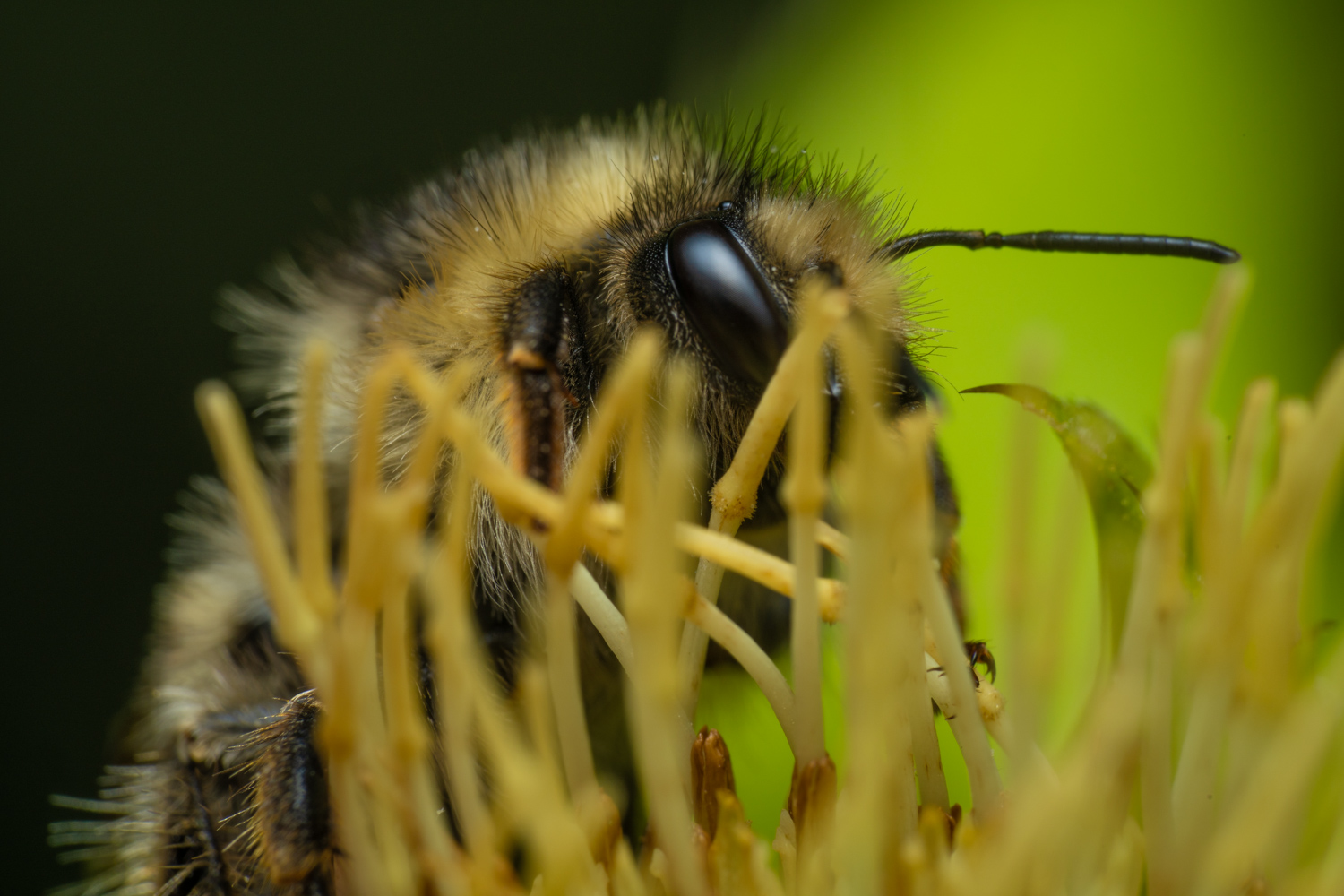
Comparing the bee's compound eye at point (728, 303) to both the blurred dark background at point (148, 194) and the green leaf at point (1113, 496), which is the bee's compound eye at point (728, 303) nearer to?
the green leaf at point (1113, 496)

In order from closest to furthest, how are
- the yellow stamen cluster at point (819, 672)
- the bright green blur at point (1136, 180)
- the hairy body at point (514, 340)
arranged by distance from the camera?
the yellow stamen cluster at point (819, 672)
the hairy body at point (514, 340)
the bright green blur at point (1136, 180)

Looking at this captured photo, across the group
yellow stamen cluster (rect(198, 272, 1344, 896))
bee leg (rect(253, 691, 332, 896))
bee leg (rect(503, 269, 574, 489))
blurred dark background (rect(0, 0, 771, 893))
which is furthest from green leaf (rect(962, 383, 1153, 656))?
blurred dark background (rect(0, 0, 771, 893))

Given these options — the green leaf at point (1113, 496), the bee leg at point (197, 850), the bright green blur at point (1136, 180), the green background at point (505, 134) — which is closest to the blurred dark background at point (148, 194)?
the green background at point (505, 134)

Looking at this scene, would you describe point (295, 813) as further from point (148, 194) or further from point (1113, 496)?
point (148, 194)

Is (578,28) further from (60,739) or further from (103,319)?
(60,739)

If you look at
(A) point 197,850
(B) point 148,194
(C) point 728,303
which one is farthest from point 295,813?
(B) point 148,194

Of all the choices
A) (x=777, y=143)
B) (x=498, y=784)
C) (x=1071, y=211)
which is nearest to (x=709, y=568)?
(x=498, y=784)
